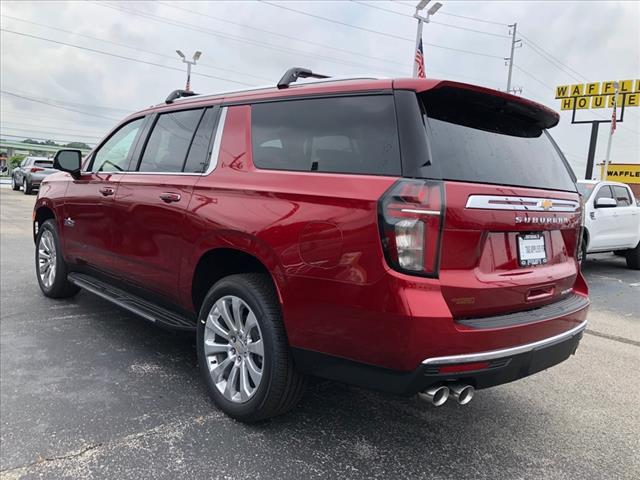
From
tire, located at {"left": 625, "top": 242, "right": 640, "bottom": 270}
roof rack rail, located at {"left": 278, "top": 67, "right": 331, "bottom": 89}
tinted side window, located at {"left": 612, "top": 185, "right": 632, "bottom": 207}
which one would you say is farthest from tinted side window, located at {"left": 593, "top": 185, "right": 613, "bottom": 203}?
roof rack rail, located at {"left": 278, "top": 67, "right": 331, "bottom": 89}

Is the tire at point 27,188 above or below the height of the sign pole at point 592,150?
below

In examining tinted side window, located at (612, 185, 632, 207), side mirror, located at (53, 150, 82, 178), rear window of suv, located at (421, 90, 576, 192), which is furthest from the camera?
tinted side window, located at (612, 185, 632, 207)

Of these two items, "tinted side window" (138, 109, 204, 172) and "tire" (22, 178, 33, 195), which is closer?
"tinted side window" (138, 109, 204, 172)

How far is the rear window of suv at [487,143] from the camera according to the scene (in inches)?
94.4

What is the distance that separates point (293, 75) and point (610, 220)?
8283 mm

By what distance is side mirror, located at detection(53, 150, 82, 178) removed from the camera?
4.61 m

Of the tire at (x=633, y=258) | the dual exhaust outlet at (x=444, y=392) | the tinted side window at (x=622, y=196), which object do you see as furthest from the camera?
the tire at (x=633, y=258)

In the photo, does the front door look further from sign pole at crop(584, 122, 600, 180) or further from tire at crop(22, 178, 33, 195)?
sign pole at crop(584, 122, 600, 180)

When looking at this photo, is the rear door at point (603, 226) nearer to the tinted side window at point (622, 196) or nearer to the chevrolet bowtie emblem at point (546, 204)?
the tinted side window at point (622, 196)

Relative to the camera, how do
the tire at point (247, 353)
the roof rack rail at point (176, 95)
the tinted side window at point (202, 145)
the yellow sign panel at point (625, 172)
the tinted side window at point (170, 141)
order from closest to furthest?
the tire at point (247, 353)
the tinted side window at point (202, 145)
the tinted side window at point (170, 141)
the roof rack rail at point (176, 95)
the yellow sign panel at point (625, 172)

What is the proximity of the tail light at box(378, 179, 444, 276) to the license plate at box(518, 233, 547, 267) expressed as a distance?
609 millimetres

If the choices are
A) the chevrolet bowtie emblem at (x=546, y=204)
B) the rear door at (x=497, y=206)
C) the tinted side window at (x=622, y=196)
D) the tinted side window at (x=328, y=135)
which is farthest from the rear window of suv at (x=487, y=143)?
the tinted side window at (x=622, y=196)

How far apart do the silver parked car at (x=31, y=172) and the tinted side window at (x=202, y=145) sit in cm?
1957

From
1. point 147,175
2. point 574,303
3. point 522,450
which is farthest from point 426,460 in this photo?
point 147,175
